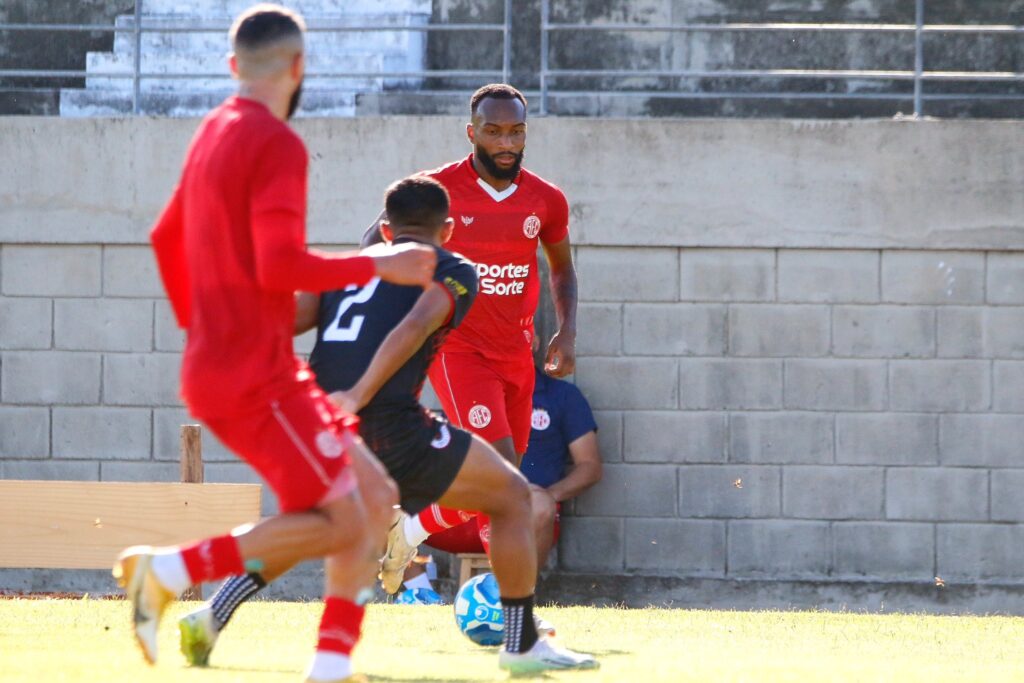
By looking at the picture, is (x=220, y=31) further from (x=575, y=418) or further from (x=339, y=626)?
(x=339, y=626)

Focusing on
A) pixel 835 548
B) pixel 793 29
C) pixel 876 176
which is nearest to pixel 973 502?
pixel 835 548

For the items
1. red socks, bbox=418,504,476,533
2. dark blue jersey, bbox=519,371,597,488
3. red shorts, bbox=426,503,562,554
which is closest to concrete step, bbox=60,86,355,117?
dark blue jersey, bbox=519,371,597,488

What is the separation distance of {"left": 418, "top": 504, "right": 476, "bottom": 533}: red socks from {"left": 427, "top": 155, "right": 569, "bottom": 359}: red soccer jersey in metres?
0.89

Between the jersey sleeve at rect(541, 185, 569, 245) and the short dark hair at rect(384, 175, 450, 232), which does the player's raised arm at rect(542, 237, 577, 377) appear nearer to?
the jersey sleeve at rect(541, 185, 569, 245)

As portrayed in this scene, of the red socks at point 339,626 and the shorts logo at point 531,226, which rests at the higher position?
the shorts logo at point 531,226

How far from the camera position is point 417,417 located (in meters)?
5.42

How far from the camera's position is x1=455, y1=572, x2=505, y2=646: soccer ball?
6613 millimetres

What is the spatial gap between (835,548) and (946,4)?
13.9ft

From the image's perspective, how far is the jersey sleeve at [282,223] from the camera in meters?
3.95

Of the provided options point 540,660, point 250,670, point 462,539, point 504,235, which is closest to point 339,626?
point 250,670

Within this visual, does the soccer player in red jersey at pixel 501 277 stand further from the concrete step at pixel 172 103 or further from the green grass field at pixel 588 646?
the concrete step at pixel 172 103

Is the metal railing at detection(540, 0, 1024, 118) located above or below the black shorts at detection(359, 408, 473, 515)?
above

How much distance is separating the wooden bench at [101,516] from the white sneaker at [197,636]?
3.16 metres

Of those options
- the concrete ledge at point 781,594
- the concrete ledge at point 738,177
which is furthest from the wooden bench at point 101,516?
the concrete ledge at point 781,594
